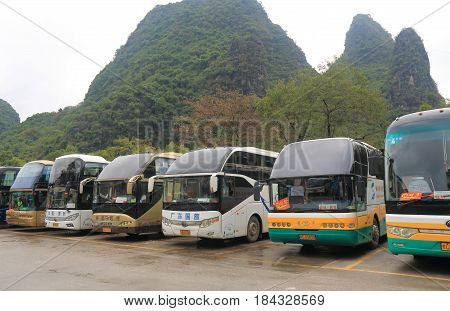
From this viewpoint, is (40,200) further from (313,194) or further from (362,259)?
(362,259)

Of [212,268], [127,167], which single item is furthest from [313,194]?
[127,167]

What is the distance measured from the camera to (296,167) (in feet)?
32.2

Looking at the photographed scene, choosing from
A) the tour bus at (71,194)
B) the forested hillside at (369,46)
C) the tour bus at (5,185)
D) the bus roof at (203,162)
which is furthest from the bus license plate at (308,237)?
the forested hillside at (369,46)

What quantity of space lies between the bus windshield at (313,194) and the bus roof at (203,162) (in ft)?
7.60

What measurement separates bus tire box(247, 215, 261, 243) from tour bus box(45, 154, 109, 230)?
22.2 feet

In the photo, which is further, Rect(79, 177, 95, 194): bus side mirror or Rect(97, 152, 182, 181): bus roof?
Rect(79, 177, 95, 194): bus side mirror

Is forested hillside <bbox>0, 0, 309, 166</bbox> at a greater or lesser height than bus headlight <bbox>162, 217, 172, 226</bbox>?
greater

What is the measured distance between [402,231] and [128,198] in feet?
30.0

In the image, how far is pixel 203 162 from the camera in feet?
39.4

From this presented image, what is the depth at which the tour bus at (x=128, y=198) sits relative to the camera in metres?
13.5

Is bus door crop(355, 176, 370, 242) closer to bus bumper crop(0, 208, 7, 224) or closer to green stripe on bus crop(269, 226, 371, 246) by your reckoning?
green stripe on bus crop(269, 226, 371, 246)

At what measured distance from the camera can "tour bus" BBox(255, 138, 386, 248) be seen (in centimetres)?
897

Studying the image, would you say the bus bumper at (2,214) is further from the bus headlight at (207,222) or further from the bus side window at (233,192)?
the bus side window at (233,192)

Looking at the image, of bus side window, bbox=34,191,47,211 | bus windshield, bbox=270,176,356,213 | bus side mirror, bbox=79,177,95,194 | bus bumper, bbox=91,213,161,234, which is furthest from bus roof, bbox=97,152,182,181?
bus windshield, bbox=270,176,356,213
